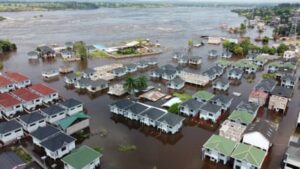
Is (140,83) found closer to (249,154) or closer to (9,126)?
(9,126)

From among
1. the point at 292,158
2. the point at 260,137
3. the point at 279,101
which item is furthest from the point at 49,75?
the point at 292,158

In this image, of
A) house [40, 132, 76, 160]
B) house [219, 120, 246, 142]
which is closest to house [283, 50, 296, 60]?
house [219, 120, 246, 142]

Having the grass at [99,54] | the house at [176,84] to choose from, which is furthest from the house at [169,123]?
the grass at [99,54]

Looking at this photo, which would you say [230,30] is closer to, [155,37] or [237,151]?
[155,37]

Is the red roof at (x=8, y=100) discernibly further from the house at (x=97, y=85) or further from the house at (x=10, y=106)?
the house at (x=97, y=85)

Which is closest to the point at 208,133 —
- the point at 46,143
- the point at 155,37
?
the point at 46,143

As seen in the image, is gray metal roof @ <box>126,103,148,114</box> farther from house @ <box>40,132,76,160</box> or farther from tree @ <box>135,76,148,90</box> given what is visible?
house @ <box>40,132,76,160</box>
